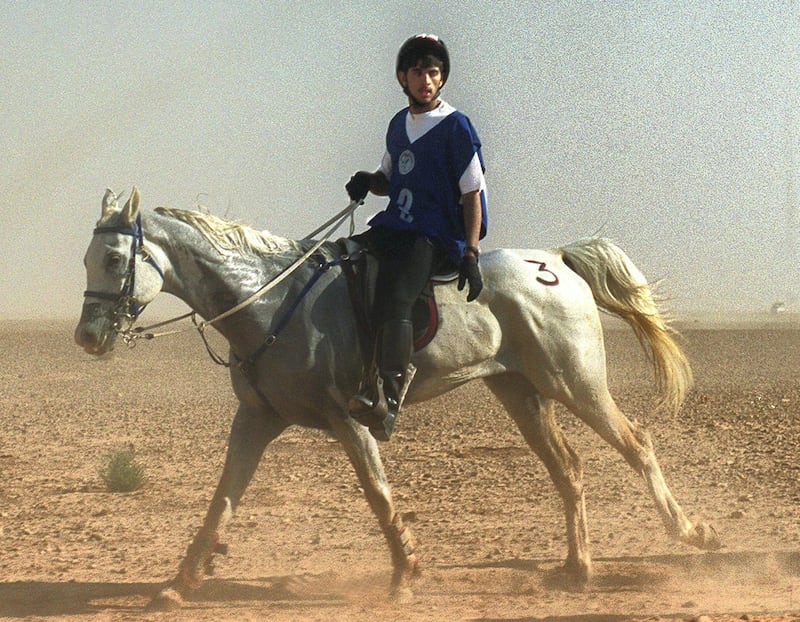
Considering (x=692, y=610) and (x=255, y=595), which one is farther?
(x=255, y=595)

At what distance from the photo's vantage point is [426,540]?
8.70 m

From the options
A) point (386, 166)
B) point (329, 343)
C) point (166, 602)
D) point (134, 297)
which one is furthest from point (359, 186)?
point (166, 602)

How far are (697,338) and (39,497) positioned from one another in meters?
38.8

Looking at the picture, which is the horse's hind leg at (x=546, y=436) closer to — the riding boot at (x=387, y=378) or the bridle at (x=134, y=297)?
the riding boot at (x=387, y=378)

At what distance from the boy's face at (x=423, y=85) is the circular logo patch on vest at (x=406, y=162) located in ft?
0.89

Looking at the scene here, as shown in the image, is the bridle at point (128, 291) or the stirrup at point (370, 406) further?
the stirrup at point (370, 406)

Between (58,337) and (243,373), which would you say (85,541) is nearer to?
(243,373)

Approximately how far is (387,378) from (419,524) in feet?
9.51

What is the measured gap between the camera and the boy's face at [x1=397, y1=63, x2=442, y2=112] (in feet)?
22.6

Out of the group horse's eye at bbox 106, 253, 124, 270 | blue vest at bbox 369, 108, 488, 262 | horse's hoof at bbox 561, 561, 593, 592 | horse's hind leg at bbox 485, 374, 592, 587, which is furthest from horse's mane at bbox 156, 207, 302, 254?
horse's hoof at bbox 561, 561, 593, 592

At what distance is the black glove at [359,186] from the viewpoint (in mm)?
7391

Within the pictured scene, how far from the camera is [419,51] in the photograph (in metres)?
6.89

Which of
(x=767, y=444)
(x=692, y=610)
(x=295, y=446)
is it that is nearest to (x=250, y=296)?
(x=692, y=610)

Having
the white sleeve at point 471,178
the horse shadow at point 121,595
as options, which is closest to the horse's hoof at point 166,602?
the horse shadow at point 121,595
